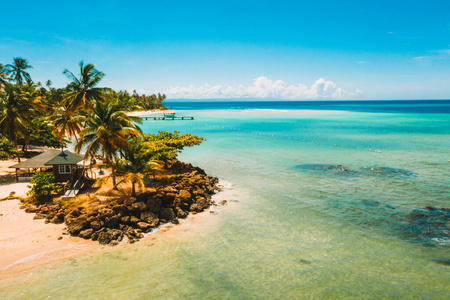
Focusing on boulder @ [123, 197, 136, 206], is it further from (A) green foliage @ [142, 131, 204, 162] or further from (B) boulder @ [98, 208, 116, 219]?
(A) green foliage @ [142, 131, 204, 162]

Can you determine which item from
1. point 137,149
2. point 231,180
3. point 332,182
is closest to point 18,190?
point 137,149

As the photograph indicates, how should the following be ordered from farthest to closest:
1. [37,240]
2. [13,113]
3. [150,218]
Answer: [13,113], [150,218], [37,240]

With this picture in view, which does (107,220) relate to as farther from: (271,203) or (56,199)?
(271,203)

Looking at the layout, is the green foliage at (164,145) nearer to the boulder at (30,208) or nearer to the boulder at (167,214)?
the boulder at (167,214)

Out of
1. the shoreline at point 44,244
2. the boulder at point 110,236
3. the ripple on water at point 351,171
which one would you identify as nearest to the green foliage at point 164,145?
the shoreline at point 44,244

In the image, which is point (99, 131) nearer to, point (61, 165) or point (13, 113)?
point (61, 165)

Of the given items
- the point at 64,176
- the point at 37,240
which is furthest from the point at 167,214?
the point at 64,176
